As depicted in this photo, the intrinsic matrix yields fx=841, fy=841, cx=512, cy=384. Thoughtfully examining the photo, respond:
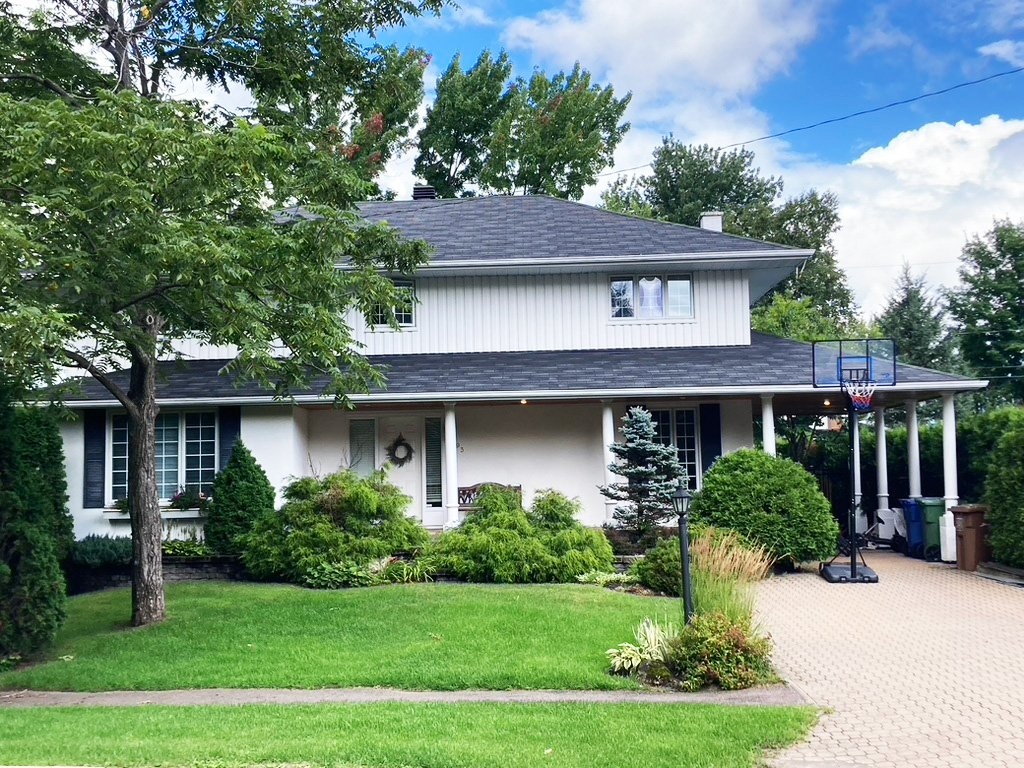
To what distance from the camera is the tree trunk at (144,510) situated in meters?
10.9

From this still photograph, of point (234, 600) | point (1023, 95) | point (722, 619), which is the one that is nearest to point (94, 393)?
point (234, 600)

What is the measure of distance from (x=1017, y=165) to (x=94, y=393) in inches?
983

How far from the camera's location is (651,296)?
55.9 feet

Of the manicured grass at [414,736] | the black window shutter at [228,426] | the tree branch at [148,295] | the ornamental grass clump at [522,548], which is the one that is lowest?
the manicured grass at [414,736]

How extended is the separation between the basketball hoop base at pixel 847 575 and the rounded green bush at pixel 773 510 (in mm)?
270

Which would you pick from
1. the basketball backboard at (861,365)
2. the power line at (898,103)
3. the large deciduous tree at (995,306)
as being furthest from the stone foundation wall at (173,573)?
the large deciduous tree at (995,306)

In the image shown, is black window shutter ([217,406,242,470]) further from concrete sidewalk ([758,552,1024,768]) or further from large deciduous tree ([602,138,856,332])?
large deciduous tree ([602,138,856,332])

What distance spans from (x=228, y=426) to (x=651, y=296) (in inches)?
337

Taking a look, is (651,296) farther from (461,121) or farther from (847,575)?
(461,121)

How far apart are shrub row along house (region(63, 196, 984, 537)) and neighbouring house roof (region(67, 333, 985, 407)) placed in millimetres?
45

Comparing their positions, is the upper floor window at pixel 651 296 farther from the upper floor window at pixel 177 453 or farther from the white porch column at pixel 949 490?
the upper floor window at pixel 177 453

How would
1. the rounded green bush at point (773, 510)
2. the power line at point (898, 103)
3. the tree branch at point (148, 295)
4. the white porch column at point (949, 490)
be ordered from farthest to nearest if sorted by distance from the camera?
the power line at point (898, 103)
the white porch column at point (949, 490)
the rounded green bush at point (773, 510)
the tree branch at point (148, 295)

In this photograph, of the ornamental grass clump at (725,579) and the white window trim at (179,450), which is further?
the white window trim at (179,450)

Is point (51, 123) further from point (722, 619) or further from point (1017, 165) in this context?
point (1017, 165)
